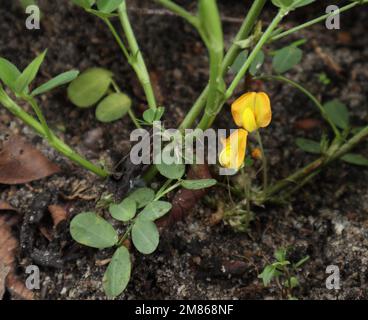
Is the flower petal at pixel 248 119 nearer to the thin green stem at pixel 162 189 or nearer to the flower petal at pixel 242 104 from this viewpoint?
the flower petal at pixel 242 104

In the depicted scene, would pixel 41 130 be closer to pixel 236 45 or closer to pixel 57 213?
pixel 57 213

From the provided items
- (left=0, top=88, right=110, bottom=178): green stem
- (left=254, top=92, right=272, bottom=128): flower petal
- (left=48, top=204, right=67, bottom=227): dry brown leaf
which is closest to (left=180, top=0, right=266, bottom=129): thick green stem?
(left=254, top=92, right=272, bottom=128): flower petal

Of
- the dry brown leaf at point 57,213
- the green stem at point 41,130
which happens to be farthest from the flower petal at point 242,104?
the dry brown leaf at point 57,213

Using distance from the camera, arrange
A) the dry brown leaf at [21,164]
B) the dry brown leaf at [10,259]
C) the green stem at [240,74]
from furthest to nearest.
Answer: the dry brown leaf at [21,164] → the dry brown leaf at [10,259] → the green stem at [240,74]

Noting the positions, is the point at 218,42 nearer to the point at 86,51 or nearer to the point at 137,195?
the point at 137,195

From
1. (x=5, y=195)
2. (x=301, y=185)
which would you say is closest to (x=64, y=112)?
(x=5, y=195)
